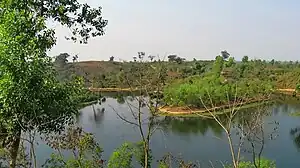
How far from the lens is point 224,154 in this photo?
19.8 m

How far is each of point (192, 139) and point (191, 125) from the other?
485cm

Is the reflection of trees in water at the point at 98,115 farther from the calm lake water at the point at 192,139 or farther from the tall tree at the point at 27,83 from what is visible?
the tall tree at the point at 27,83

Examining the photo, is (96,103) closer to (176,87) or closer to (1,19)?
(176,87)

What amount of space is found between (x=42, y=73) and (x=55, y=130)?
2.98 ft

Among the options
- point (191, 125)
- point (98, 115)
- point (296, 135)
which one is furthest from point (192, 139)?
point (98, 115)

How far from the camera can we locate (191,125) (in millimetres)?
28594

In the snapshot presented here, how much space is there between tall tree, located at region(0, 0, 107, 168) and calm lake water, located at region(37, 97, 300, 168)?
9.51 meters

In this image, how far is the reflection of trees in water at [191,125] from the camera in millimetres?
26359

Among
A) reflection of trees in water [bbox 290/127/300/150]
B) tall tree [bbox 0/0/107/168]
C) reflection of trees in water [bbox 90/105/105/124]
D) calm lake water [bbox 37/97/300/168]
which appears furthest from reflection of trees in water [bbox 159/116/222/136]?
tall tree [bbox 0/0/107/168]

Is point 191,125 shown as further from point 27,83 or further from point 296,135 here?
point 27,83

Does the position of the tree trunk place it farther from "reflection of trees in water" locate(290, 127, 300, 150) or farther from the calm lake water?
"reflection of trees in water" locate(290, 127, 300, 150)

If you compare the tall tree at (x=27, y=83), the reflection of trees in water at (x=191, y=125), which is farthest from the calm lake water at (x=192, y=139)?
the tall tree at (x=27, y=83)

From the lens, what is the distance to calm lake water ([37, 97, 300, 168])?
18688 millimetres

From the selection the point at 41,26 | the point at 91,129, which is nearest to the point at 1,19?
the point at 41,26
